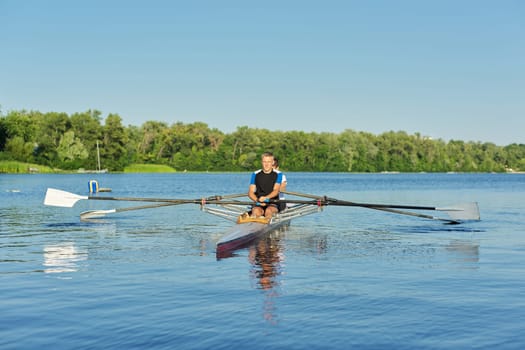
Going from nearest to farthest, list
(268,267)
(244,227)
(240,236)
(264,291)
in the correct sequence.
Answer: (264,291), (268,267), (240,236), (244,227)

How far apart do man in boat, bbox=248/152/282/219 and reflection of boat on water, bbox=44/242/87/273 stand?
5.07 meters

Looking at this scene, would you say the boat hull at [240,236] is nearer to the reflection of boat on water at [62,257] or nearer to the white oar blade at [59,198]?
the reflection of boat on water at [62,257]

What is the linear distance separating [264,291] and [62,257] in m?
5.92

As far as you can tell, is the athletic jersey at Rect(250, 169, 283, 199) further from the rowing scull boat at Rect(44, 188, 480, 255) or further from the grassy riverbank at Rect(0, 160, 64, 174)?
the grassy riverbank at Rect(0, 160, 64, 174)

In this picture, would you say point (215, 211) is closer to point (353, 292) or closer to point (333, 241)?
point (333, 241)

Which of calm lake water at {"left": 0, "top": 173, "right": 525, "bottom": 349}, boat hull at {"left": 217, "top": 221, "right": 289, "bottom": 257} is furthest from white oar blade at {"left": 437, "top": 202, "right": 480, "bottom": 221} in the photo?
boat hull at {"left": 217, "top": 221, "right": 289, "bottom": 257}

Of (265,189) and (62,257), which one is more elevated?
(265,189)

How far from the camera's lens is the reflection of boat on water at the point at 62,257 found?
1191 cm

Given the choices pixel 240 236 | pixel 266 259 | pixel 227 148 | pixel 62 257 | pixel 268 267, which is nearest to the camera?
pixel 268 267

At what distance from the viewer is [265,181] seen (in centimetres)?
1691

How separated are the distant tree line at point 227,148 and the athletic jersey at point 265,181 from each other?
10329cm

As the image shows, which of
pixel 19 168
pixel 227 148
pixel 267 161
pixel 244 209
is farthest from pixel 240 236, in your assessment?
pixel 227 148

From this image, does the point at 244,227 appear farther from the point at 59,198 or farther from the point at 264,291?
the point at 59,198

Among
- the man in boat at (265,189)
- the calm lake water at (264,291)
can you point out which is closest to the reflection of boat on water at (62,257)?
the calm lake water at (264,291)
